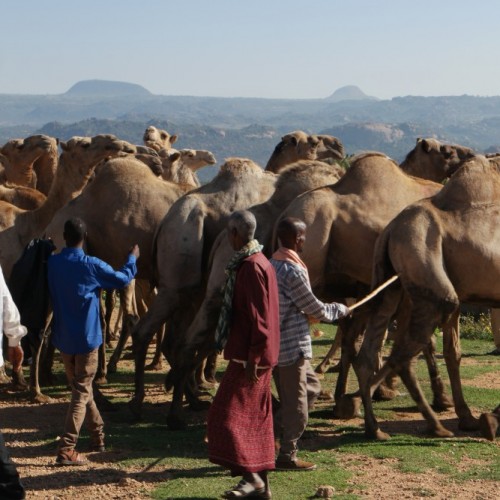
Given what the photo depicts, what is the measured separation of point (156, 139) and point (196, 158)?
931mm

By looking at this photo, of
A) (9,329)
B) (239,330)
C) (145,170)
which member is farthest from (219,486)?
(145,170)

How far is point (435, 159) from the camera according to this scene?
14.4 meters

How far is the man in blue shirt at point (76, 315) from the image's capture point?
8727 mm

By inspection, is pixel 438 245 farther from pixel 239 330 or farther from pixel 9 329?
pixel 9 329

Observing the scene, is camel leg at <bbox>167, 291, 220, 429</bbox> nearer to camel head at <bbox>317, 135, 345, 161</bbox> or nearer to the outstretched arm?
the outstretched arm

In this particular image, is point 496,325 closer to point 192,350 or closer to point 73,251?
point 192,350

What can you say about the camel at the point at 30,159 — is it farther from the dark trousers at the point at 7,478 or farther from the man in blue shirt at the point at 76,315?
the dark trousers at the point at 7,478

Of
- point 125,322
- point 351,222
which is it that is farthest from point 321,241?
point 125,322

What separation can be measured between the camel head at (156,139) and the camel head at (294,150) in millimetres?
3084

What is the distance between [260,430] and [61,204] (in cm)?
597

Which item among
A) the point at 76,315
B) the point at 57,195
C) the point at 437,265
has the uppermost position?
the point at 57,195

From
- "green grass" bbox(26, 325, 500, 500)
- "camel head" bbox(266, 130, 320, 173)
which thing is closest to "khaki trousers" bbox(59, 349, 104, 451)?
"green grass" bbox(26, 325, 500, 500)

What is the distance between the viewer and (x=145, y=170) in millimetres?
12398

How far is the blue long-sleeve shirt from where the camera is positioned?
8.72m
